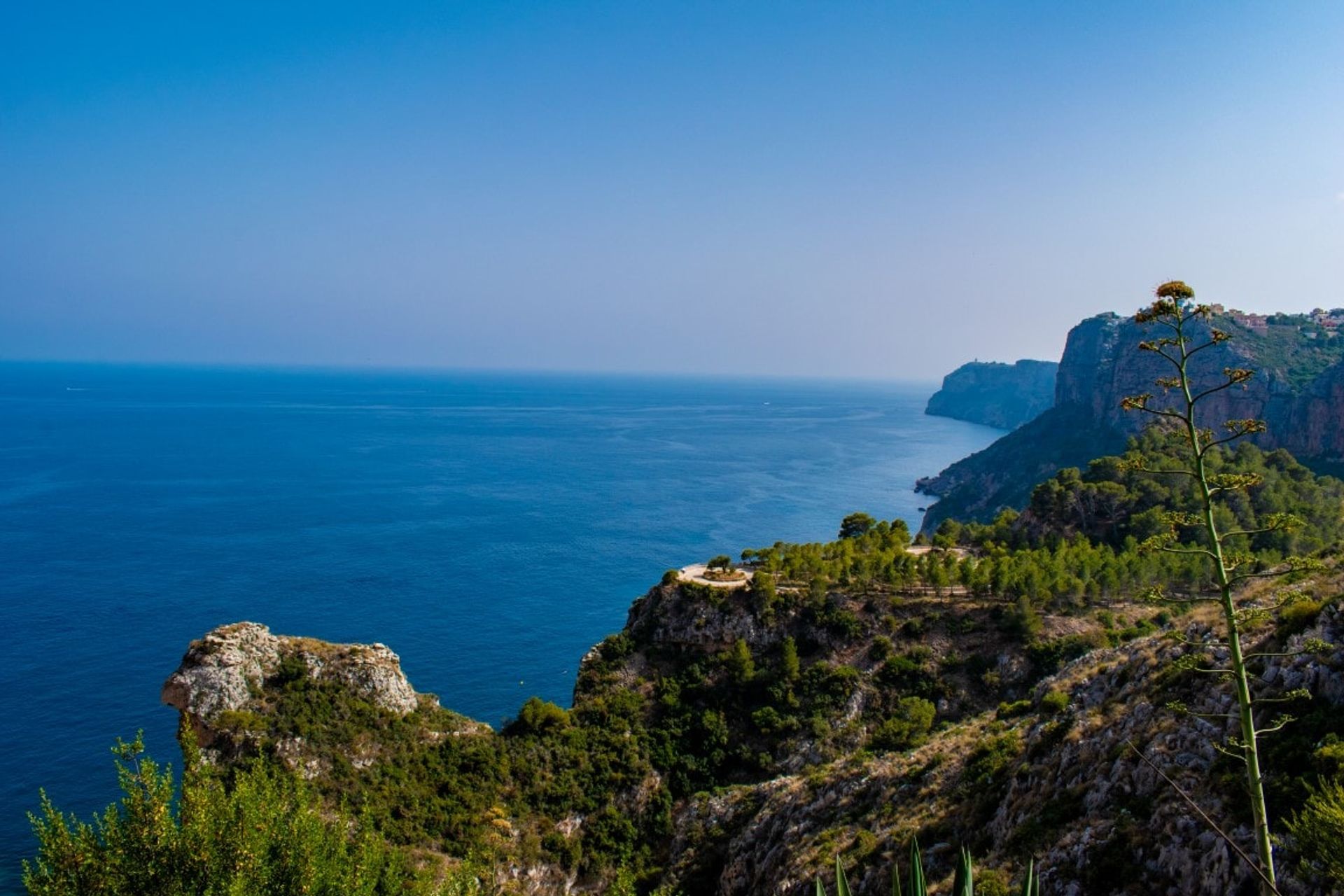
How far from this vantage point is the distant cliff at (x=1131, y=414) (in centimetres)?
10338

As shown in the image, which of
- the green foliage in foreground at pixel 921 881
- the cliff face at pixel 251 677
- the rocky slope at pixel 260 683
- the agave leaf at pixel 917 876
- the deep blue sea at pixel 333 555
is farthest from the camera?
the deep blue sea at pixel 333 555

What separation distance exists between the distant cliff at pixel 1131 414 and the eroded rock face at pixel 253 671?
91655 mm

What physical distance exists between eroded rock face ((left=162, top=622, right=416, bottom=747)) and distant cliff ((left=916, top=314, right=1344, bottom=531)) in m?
91.7

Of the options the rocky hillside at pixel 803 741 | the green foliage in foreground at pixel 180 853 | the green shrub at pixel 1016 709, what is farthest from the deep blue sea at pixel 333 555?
the green shrub at pixel 1016 709

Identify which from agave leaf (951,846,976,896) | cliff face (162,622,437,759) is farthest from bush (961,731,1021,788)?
cliff face (162,622,437,759)

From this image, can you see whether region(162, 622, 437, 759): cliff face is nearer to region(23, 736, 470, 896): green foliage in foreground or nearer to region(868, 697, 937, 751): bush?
region(23, 736, 470, 896): green foliage in foreground

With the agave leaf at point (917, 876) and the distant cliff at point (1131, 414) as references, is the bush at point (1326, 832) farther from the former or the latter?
the distant cliff at point (1131, 414)

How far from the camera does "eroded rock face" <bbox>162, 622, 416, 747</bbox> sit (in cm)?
3950

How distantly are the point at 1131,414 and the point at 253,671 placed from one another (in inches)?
5300

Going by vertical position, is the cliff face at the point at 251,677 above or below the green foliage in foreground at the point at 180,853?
below

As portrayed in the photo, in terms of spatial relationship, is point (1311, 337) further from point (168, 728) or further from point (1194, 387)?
point (168, 728)

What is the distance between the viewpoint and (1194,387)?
114062 millimetres

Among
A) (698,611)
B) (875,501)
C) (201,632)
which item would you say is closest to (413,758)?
(698,611)

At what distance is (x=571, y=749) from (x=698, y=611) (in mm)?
12998
